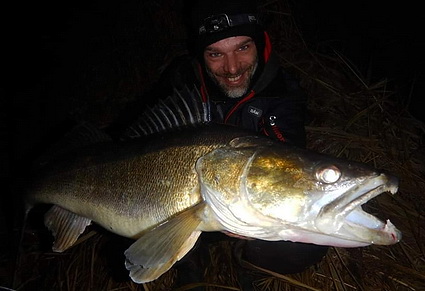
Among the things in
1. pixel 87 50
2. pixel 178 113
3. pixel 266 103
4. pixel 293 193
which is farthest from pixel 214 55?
pixel 87 50

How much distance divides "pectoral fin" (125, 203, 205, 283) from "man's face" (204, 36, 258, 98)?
5.23 feet

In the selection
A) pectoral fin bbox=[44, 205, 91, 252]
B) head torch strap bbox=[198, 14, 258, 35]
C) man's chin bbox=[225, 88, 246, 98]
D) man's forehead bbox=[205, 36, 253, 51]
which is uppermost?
head torch strap bbox=[198, 14, 258, 35]

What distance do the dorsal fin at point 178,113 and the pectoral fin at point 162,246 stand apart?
58 cm

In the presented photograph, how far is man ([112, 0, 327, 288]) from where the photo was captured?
2.96 meters

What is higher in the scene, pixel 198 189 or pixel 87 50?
pixel 87 50

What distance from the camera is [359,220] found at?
1.52 meters

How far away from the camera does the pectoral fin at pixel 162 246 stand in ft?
5.74

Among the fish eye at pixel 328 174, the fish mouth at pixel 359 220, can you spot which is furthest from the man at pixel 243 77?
the fish mouth at pixel 359 220

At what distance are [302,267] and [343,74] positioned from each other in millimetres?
3352

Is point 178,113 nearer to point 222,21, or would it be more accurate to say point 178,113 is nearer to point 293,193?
point 293,193

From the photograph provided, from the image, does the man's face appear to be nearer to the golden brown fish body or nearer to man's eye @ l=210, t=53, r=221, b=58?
man's eye @ l=210, t=53, r=221, b=58

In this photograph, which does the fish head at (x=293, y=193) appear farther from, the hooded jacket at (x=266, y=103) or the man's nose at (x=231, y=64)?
the man's nose at (x=231, y=64)

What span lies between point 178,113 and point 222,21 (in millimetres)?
1260

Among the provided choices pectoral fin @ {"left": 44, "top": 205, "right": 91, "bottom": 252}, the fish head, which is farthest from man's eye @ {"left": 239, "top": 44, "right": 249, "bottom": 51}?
pectoral fin @ {"left": 44, "top": 205, "right": 91, "bottom": 252}
